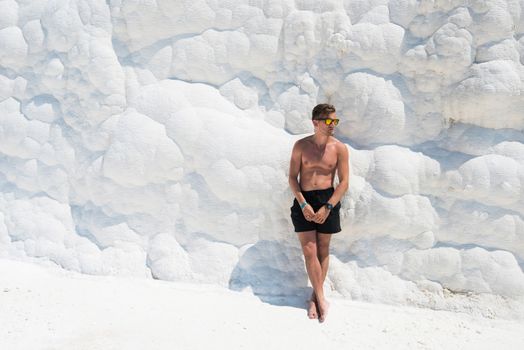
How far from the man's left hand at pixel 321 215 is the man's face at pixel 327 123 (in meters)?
0.44

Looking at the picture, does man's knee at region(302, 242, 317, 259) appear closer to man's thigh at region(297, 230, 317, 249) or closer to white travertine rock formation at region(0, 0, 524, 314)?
man's thigh at region(297, 230, 317, 249)

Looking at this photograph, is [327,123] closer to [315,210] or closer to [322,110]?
[322,110]

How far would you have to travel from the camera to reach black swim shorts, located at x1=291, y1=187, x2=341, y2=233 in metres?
2.79

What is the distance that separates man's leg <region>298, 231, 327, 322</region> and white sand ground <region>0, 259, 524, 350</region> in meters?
0.15

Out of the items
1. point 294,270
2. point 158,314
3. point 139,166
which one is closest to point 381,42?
point 294,270

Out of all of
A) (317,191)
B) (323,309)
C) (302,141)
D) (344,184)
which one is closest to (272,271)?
(323,309)

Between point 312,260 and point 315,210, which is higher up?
point 315,210

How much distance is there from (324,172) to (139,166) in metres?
1.19

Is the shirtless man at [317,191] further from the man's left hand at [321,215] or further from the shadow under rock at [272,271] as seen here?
the shadow under rock at [272,271]

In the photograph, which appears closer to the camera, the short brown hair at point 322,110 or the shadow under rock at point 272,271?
the short brown hair at point 322,110

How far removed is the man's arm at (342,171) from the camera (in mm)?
2779

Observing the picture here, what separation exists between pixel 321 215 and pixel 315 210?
85 millimetres

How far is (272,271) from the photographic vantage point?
2.97 m

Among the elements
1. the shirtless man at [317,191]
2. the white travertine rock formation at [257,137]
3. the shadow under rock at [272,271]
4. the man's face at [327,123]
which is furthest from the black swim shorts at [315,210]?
the man's face at [327,123]
